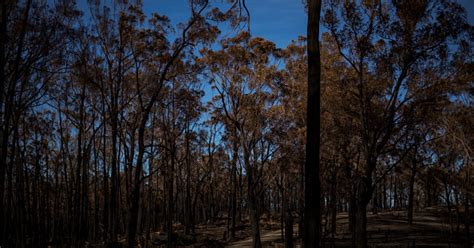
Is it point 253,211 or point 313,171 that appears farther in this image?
point 253,211

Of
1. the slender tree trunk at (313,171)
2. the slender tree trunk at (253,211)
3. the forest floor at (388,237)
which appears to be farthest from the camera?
the forest floor at (388,237)

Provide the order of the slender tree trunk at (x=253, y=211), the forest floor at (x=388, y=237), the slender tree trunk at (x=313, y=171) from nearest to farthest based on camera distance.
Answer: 1. the slender tree trunk at (x=313, y=171)
2. the slender tree trunk at (x=253, y=211)
3. the forest floor at (x=388, y=237)

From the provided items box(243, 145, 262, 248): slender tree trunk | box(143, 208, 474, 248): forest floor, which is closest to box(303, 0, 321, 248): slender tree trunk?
box(243, 145, 262, 248): slender tree trunk

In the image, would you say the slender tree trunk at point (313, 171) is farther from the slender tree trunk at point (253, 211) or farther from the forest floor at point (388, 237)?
the forest floor at point (388, 237)

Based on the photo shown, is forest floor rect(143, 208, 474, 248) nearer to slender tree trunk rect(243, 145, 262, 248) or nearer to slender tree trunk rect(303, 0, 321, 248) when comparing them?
slender tree trunk rect(243, 145, 262, 248)

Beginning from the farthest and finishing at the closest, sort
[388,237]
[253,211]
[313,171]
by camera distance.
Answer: [388,237] < [253,211] < [313,171]

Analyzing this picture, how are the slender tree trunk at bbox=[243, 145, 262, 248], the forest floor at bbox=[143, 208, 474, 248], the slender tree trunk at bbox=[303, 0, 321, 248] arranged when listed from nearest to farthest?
the slender tree trunk at bbox=[303, 0, 321, 248] < the slender tree trunk at bbox=[243, 145, 262, 248] < the forest floor at bbox=[143, 208, 474, 248]

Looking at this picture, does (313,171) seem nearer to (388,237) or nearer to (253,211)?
(253,211)

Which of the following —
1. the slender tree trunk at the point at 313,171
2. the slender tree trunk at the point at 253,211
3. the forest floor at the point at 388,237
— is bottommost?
the forest floor at the point at 388,237

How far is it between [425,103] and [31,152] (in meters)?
29.3

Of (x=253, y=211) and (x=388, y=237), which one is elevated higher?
(x=253, y=211)

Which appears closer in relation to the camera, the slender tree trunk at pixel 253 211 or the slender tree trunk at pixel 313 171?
the slender tree trunk at pixel 313 171

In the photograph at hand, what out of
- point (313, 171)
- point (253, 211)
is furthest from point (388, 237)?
point (313, 171)

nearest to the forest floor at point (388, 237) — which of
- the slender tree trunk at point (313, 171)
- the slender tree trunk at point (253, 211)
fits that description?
the slender tree trunk at point (253, 211)
